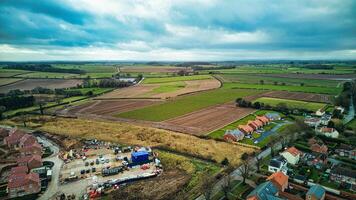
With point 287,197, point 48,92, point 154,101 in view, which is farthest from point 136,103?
point 287,197

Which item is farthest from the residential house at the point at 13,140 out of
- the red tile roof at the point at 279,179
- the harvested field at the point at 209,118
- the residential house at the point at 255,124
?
the residential house at the point at 255,124

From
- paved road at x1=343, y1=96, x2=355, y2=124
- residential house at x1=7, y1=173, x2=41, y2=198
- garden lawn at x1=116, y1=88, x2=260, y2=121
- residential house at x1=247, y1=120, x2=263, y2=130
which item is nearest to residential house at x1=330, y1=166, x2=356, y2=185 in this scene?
residential house at x1=247, y1=120, x2=263, y2=130

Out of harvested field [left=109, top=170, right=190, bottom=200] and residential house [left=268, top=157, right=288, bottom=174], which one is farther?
residential house [left=268, top=157, right=288, bottom=174]

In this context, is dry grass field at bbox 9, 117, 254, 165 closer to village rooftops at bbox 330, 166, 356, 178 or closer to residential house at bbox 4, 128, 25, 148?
residential house at bbox 4, 128, 25, 148

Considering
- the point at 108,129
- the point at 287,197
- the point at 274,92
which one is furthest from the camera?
the point at 274,92

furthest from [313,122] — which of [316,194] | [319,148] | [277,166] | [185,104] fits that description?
[185,104]

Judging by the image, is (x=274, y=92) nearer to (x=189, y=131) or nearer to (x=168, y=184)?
(x=189, y=131)
